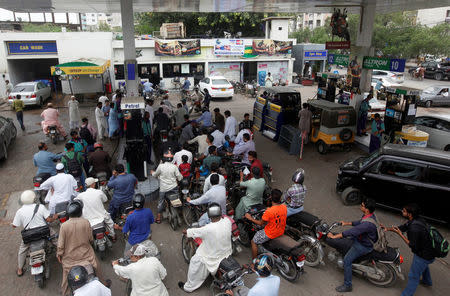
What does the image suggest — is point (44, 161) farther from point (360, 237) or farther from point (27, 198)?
point (360, 237)

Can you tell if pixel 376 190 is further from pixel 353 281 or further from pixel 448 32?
pixel 448 32

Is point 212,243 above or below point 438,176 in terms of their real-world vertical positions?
below

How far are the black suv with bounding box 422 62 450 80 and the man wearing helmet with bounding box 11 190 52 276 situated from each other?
36.6 metres

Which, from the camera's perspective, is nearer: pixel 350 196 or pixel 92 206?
pixel 92 206

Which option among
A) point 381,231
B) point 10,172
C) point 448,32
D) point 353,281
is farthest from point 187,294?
point 448,32

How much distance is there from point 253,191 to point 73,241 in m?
3.19

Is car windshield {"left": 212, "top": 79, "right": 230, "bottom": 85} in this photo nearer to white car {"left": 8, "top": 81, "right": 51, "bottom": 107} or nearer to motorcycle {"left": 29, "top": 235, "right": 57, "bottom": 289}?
white car {"left": 8, "top": 81, "right": 51, "bottom": 107}

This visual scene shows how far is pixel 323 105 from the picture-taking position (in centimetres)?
1162

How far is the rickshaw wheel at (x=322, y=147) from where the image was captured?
454 inches

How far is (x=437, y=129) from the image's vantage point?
11.7 m

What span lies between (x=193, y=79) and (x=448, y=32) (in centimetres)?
3334

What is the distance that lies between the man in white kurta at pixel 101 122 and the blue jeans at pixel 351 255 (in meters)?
9.96

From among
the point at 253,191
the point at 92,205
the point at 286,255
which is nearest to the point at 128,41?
the point at 92,205

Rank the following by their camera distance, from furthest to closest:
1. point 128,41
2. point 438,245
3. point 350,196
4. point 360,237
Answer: point 128,41, point 350,196, point 360,237, point 438,245
